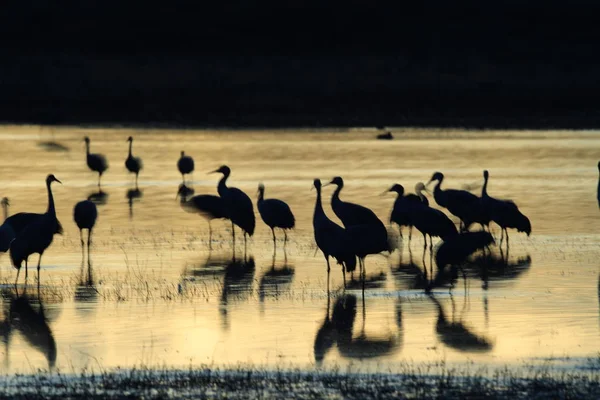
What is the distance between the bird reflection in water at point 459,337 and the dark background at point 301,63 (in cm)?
3087

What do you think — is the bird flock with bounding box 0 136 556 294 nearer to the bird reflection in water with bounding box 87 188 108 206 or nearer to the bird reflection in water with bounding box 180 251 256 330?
the bird reflection in water with bounding box 180 251 256 330

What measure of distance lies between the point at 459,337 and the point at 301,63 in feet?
176

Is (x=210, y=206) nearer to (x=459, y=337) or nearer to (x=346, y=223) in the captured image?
(x=346, y=223)

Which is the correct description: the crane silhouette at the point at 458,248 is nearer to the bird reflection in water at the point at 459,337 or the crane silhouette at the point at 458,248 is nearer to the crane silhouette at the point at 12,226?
the bird reflection in water at the point at 459,337

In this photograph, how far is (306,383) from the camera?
10.1 meters

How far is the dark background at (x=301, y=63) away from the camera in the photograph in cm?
4697

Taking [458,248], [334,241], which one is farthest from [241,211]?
[458,248]

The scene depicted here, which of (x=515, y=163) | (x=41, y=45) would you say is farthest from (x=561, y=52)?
(x=515, y=163)

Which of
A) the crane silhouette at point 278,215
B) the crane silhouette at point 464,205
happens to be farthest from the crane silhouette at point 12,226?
the crane silhouette at point 464,205

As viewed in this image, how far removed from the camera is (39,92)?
167ft

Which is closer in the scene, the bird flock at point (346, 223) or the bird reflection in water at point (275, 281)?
the bird reflection in water at point (275, 281)

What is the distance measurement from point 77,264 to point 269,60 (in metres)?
50.9

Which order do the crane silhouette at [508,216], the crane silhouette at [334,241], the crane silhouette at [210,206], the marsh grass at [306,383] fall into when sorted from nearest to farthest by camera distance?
the marsh grass at [306,383] < the crane silhouette at [334,241] < the crane silhouette at [508,216] < the crane silhouette at [210,206]

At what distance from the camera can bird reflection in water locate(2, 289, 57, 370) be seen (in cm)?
1176
